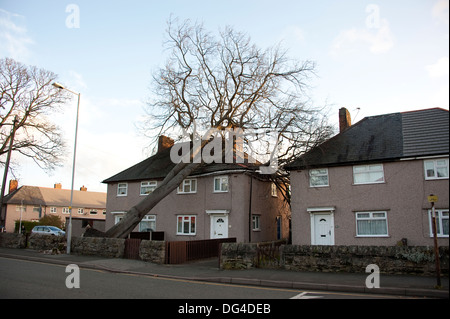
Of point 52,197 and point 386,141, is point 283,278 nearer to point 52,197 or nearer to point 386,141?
point 386,141

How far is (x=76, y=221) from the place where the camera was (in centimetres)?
3384

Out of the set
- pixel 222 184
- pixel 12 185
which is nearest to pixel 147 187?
pixel 222 184

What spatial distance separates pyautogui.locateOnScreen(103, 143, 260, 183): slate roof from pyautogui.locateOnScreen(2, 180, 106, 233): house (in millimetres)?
21585

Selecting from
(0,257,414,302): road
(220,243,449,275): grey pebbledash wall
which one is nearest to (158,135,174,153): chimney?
(220,243,449,275): grey pebbledash wall

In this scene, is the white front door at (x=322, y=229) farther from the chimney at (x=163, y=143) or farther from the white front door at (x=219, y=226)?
the chimney at (x=163, y=143)

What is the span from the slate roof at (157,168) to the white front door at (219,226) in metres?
3.40

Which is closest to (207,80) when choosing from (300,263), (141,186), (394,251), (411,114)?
(141,186)

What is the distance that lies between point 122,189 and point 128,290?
22.1m

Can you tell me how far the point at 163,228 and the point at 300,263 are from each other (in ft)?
52.4

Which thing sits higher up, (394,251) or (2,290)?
(394,251)

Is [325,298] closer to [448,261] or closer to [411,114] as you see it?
[448,261]

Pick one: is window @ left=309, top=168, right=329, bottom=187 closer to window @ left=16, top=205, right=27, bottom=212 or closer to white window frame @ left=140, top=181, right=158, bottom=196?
white window frame @ left=140, top=181, right=158, bottom=196

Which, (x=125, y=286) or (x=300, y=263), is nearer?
(x=125, y=286)

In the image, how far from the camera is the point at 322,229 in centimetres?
2080
